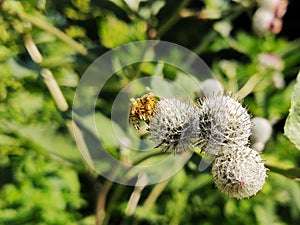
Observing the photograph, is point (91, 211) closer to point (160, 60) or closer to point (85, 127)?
point (85, 127)

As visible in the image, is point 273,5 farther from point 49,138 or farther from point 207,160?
point 49,138

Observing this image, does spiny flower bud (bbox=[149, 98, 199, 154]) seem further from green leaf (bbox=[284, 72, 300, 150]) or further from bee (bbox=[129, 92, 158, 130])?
green leaf (bbox=[284, 72, 300, 150])

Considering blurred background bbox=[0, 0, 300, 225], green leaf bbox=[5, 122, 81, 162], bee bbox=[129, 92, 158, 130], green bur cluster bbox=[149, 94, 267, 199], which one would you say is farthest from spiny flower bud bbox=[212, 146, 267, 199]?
green leaf bbox=[5, 122, 81, 162]

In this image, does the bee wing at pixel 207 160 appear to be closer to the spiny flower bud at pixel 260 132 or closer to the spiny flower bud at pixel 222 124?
the spiny flower bud at pixel 222 124

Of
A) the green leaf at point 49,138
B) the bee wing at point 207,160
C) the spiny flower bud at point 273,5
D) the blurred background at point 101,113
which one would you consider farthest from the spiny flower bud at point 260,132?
the green leaf at point 49,138

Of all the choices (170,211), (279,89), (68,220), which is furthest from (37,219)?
(279,89)

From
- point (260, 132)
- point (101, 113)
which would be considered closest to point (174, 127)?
point (260, 132)
